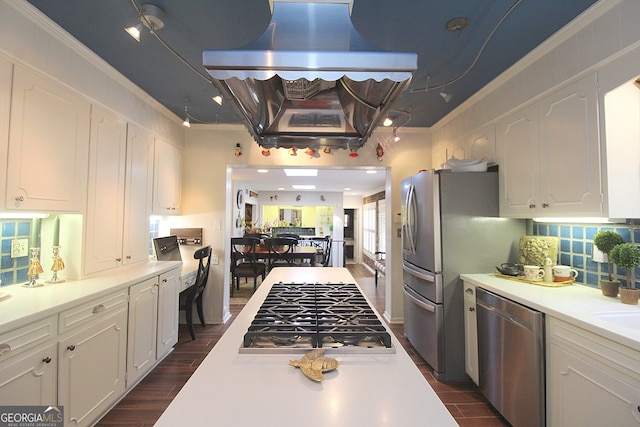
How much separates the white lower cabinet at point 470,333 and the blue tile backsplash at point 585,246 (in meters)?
0.69

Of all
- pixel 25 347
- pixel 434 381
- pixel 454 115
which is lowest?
pixel 434 381

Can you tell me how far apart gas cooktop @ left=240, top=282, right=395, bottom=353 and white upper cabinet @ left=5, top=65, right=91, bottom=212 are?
4.98 ft

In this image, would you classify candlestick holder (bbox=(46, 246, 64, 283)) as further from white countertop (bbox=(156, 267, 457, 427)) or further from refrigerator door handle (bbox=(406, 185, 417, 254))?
refrigerator door handle (bbox=(406, 185, 417, 254))

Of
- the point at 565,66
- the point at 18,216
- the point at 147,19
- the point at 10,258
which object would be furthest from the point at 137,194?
the point at 565,66

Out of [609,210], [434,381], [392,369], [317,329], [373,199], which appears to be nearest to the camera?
[392,369]

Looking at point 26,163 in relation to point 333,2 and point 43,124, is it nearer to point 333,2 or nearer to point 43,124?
point 43,124

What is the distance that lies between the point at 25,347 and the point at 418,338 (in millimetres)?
2721

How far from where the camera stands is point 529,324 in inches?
61.3

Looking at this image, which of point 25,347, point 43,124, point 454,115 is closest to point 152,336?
point 25,347

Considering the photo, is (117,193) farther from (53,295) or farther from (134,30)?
(134,30)

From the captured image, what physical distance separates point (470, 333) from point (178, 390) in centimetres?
241

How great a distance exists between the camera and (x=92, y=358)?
5.39ft

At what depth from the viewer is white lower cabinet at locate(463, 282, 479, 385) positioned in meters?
2.11

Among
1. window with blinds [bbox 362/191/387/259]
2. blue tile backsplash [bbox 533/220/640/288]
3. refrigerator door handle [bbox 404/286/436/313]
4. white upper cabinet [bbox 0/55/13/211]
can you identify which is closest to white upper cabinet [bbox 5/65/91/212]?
white upper cabinet [bbox 0/55/13/211]
